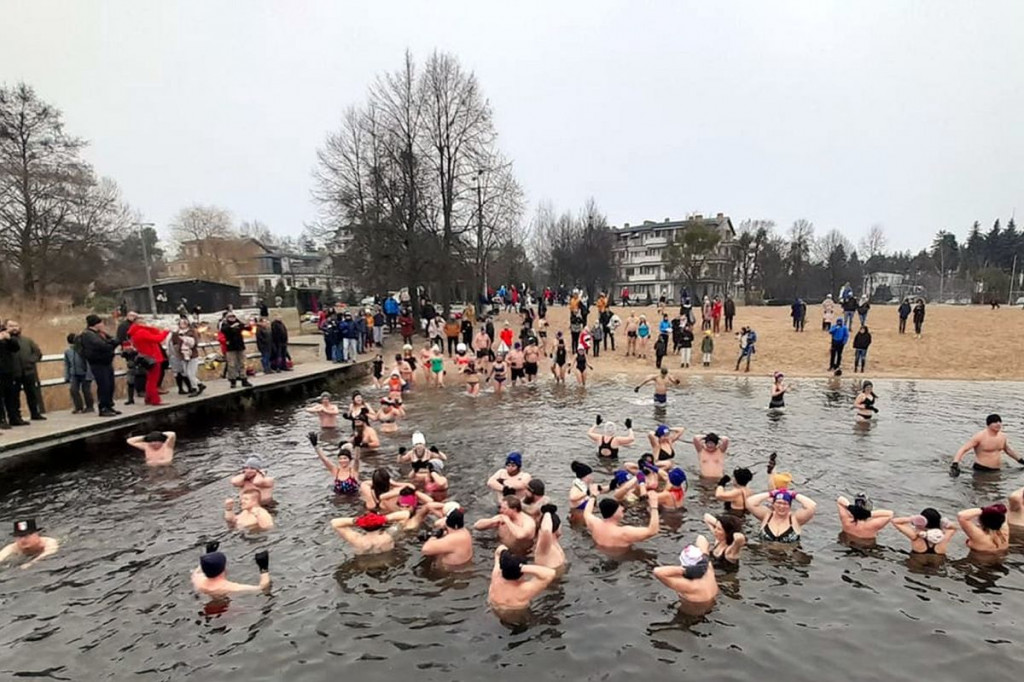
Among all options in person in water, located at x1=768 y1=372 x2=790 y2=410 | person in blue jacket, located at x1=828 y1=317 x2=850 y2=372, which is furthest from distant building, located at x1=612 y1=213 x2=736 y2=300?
person in water, located at x1=768 y1=372 x2=790 y2=410

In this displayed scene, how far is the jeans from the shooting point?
13.1 metres

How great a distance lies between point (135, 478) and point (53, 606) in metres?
4.77

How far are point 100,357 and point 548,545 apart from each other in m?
11.2

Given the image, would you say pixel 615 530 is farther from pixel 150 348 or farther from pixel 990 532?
pixel 150 348

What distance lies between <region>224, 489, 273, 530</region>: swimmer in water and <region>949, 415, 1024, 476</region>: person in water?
1284cm

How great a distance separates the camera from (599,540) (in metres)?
8.38

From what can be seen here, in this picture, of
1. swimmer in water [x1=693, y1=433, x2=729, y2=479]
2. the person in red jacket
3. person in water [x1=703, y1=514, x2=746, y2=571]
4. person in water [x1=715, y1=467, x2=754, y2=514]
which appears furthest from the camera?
the person in red jacket

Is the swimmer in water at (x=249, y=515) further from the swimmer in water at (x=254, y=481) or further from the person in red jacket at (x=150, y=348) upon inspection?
the person in red jacket at (x=150, y=348)

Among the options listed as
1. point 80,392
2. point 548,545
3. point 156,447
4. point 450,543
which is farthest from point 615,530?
point 80,392

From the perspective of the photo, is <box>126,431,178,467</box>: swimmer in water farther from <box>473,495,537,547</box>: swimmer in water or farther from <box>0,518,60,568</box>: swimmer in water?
<box>473,495,537,547</box>: swimmer in water

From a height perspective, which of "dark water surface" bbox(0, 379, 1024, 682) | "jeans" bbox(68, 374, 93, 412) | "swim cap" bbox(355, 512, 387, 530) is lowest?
"dark water surface" bbox(0, 379, 1024, 682)

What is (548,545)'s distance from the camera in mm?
7605

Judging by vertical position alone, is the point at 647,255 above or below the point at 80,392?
above

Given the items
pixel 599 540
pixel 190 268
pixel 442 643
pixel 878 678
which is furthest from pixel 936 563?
pixel 190 268
